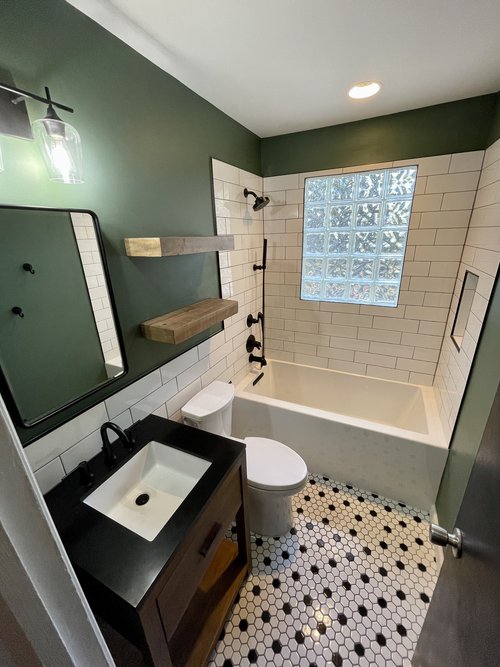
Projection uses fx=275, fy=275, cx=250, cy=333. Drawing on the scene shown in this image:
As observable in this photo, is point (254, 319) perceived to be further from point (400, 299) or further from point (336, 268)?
point (400, 299)

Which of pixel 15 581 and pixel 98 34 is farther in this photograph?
pixel 98 34

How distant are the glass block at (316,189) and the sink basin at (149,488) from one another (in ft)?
6.73

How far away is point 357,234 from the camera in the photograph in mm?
2146

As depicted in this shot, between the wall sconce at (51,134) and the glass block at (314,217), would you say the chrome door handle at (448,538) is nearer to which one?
the wall sconce at (51,134)

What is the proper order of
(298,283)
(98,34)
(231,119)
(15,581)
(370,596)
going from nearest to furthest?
(15,581) < (98,34) < (370,596) < (231,119) < (298,283)

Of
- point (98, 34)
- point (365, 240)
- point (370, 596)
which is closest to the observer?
point (98, 34)

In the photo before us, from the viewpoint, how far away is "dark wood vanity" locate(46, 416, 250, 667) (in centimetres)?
74

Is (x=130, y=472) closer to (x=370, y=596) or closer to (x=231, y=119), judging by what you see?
(x=370, y=596)

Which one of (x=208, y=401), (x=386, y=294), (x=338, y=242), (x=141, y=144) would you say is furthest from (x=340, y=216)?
(x=208, y=401)

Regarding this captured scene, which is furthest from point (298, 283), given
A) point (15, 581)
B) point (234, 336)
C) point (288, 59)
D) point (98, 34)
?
point (15, 581)

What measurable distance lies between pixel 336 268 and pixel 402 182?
0.72m

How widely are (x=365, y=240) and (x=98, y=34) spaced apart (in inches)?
73.7

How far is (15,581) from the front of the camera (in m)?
0.32

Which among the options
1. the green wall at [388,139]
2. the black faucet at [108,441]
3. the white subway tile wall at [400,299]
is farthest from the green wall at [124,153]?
the white subway tile wall at [400,299]
